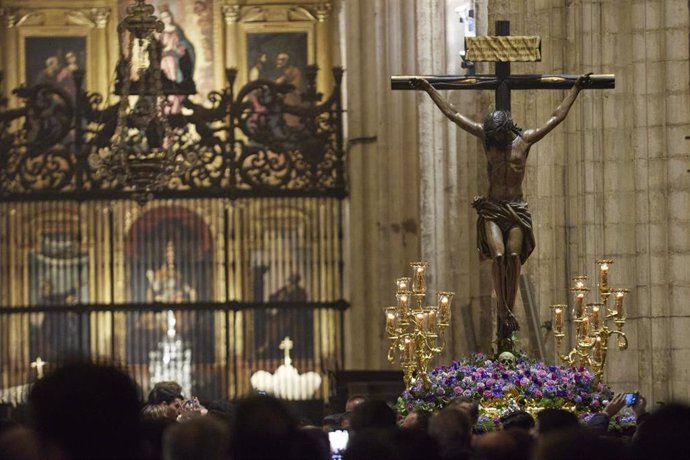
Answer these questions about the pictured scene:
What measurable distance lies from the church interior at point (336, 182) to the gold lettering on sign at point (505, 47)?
0.15ft

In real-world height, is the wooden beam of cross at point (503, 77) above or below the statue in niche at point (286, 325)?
above

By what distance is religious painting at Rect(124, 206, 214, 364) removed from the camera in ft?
90.9

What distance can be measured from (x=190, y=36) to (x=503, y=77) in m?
18.8

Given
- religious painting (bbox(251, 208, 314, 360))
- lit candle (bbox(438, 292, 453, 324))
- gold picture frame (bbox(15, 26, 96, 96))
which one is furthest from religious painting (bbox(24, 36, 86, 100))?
lit candle (bbox(438, 292, 453, 324))

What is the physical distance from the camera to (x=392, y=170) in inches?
930

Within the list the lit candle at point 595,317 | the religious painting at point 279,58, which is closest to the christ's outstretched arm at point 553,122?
the lit candle at point 595,317

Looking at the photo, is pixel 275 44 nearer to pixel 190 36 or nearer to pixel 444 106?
pixel 190 36

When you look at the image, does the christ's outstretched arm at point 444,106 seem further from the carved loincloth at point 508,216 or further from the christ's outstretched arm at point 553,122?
the carved loincloth at point 508,216

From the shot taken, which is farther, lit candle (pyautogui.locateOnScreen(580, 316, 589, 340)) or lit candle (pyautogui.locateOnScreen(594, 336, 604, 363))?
lit candle (pyautogui.locateOnScreen(594, 336, 604, 363))

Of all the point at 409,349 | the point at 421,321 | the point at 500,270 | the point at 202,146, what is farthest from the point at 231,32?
the point at 500,270

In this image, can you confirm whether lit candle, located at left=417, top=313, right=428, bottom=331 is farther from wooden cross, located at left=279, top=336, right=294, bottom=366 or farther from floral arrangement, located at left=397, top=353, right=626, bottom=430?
wooden cross, located at left=279, top=336, right=294, bottom=366

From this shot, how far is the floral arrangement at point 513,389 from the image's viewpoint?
12523 millimetres

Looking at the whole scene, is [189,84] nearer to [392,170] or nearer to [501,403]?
[392,170]

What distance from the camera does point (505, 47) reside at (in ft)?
42.9
